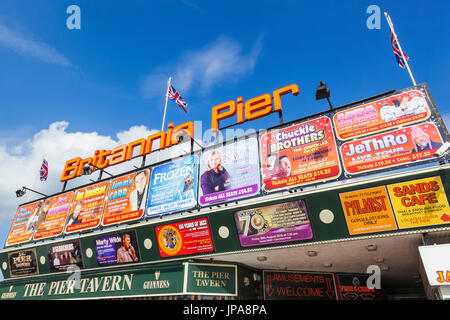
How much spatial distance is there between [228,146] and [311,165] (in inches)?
196

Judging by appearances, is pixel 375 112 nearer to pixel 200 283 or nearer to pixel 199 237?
pixel 199 237

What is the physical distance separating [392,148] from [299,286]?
859 cm

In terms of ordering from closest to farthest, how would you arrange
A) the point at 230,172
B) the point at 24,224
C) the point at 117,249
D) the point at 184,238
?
the point at 184,238, the point at 230,172, the point at 117,249, the point at 24,224

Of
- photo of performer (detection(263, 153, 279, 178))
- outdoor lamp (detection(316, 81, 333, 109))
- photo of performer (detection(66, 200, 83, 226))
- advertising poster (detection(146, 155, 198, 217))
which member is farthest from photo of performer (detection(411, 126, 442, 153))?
photo of performer (detection(66, 200, 83, 226))

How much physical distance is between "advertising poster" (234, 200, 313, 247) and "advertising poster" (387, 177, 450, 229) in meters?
3.39

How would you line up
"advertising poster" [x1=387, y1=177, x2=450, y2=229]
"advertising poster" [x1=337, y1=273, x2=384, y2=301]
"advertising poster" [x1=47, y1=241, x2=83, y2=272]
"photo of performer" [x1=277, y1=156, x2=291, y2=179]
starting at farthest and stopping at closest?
"advertising poster" [x1=47, y1=241, x2=83, y2=272], "advertising poster" [x1=337, y1=273, x2=384, y2=301], "photo of performer" [x1=277, y1=156, x2=291, y2=179], "advertising poster" [x1=387, y1=177, x2=450, y2=229]

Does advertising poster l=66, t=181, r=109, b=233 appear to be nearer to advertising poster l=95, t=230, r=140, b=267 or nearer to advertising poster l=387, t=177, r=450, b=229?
advertising poster l=95, t=230, r=140, b=267

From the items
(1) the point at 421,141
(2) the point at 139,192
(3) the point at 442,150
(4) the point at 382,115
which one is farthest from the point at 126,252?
(3) the point at 442,150

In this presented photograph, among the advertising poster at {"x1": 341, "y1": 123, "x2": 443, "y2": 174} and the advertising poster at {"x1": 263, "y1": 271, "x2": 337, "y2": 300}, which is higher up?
the advertising poster at {"x1": 341, "y1": 123, "x2": 443, "y2": 174}

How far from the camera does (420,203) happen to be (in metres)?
10.2

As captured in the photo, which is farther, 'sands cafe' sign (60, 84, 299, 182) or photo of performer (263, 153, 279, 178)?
'sands cafe' sign (60, 84, 299, 182)

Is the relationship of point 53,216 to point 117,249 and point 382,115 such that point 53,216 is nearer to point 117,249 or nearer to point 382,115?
point 117,249

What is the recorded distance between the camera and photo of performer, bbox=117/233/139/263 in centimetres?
1601

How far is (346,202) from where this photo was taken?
37.0 feet
